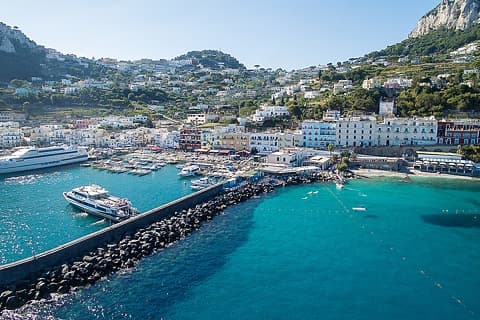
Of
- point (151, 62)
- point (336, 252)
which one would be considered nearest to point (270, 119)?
point (336, 252)

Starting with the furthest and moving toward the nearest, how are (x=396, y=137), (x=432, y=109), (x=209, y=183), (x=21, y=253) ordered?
1. (x=432, y=109)
2. (x=396, y=137)
3. (x=209, y=183)
4. (x=21, y=253)

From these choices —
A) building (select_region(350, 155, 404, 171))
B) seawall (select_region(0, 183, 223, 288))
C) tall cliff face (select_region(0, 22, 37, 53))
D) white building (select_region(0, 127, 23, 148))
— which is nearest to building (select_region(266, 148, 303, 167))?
building (select_region(350, 155, 404, 171))

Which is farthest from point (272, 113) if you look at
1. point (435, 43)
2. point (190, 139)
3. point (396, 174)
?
point (435, 43)

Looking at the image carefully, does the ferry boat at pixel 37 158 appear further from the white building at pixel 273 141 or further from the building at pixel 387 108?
the building at pixel 387 108

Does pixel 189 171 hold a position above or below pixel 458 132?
below

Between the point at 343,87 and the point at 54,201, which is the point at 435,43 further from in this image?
the point at 54,201

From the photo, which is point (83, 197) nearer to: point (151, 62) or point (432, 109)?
point (432, 109)
